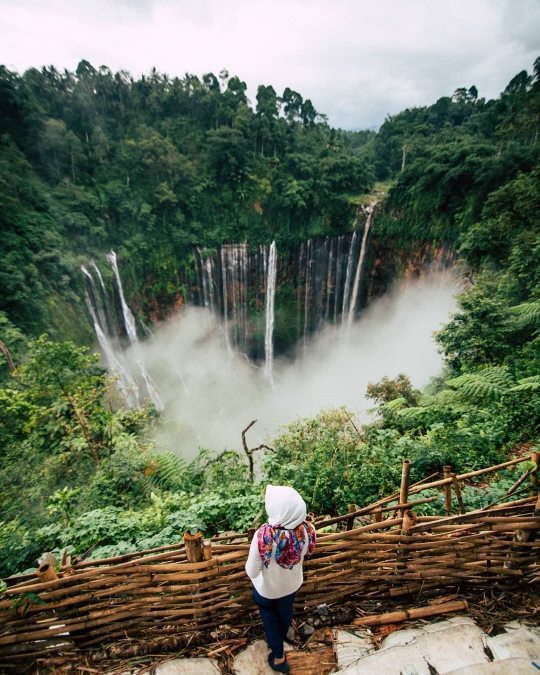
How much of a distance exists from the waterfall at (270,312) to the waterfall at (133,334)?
20.6 ft

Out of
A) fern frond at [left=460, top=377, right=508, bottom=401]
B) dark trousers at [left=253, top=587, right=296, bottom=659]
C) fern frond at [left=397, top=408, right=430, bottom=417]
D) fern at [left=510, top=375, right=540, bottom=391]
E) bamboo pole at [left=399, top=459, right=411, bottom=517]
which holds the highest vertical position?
bamboo pole at [left=399, top=459, right=411, bottom=517]

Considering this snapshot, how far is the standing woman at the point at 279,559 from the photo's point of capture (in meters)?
1.45

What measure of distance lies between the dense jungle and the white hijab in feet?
4.07

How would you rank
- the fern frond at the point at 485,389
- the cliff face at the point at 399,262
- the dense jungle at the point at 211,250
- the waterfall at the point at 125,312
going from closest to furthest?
the dense jungle at the point at 211,250
the fern frond at the point at 485,389
the cliff face at the point at 399,262
the waterfall at the point at 125,312

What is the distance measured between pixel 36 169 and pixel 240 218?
9.70 m

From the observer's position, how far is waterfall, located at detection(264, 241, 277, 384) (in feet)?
59.6

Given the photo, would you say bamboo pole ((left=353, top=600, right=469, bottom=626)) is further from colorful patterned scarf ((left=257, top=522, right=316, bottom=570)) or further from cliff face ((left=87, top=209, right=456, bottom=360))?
cliff face ((left=87, top=209, right=456, bottom=360))

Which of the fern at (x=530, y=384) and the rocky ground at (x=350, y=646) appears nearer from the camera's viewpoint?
the rocky ground at (x=350, y=646)

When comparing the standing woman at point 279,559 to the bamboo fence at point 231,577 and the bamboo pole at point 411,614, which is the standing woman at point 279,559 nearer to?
the bamboo fence at point 231,577

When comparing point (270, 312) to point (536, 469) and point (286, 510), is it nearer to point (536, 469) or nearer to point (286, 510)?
point (536, 469)

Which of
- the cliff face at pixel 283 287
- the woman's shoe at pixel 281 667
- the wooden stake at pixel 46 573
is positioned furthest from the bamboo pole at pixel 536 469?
the cliff face at pixel 283 287

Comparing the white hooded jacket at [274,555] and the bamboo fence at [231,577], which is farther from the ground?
the white hooded jacket at [274,555]

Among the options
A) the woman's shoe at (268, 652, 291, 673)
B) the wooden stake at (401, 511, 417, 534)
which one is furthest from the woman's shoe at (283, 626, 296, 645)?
the wooden stake at (401, 511, 417, 534)

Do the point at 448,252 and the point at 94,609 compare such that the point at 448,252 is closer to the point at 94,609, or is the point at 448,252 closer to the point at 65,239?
the point at 94,609
